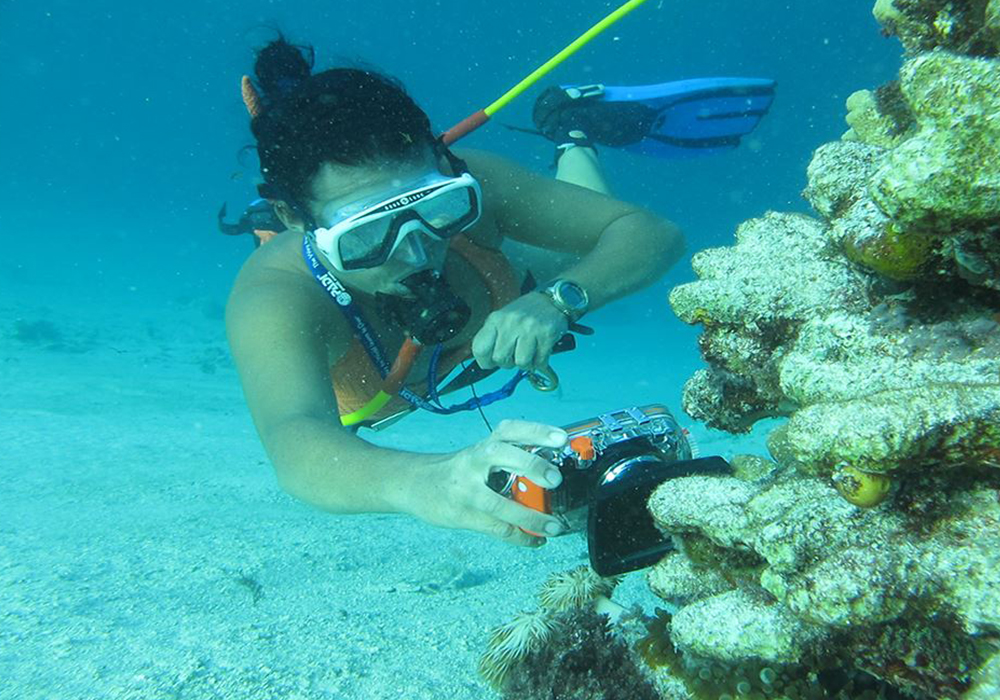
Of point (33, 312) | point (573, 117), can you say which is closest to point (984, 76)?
point (573, 117)

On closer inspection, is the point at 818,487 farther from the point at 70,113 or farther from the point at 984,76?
the point at 70,113

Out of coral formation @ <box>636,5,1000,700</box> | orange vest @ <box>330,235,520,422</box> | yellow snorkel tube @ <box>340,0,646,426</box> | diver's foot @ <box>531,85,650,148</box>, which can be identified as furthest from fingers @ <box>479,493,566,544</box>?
diver's foot @ <box>531,85,650,148</box>

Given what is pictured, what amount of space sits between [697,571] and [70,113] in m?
140

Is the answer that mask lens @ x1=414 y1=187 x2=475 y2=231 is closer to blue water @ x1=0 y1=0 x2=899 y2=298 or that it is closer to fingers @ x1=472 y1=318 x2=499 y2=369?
fingers @ x1=472 y1=318 x2=499 y2=369

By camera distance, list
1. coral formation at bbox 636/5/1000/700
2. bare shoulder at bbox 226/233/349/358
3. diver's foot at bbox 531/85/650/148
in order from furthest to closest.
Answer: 1. diver's foot at bbox 531/85/650/148
2. bare shoulder at bbox 226/233/349/358
3. coral formation at bbox 636/5/1000/700

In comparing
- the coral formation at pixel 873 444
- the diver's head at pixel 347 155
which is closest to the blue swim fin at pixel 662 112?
the diver's head at pixel 347 155

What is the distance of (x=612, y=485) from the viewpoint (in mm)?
1932

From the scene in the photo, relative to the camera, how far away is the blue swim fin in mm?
7246

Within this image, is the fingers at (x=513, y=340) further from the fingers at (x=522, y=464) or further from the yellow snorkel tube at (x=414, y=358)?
the fingers at (x=522, y=464)

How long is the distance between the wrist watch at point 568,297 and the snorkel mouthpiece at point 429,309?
55 centimetres

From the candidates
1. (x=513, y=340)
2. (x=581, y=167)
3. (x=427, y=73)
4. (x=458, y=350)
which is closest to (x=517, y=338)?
(x=513, y=340)

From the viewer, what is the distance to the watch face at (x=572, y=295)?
3152 millimetres

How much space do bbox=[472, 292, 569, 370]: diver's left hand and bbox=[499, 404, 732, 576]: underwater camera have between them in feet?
2.49

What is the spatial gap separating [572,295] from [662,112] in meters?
5.23
